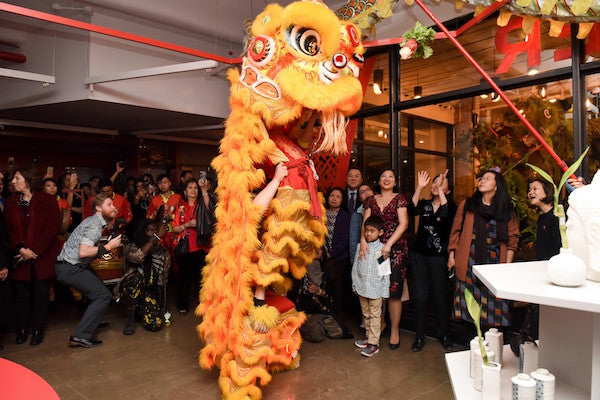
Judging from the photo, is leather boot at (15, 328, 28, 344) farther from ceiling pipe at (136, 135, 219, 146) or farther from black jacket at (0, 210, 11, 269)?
ceiling pipe at (136, 135, 219, 146)

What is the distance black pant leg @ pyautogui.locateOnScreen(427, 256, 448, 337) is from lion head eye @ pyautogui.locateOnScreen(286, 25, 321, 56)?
83.9 inches

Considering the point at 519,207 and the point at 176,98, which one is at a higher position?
the point at 176,98

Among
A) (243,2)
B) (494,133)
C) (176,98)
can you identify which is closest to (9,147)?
(176,98)

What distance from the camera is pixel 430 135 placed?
4.39 meters

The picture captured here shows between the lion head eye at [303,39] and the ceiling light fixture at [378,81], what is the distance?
76.2 inches

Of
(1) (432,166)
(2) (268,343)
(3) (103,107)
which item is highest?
(3) (103,107)

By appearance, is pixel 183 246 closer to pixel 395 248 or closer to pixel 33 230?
pixel 33 230

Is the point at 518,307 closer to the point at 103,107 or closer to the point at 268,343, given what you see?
the point at 268,343

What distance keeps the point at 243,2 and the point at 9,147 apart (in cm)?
566

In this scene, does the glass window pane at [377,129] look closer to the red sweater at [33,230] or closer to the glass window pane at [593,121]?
the glass window pane at [593,121]

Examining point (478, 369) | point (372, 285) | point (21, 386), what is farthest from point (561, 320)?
point (372, 285)

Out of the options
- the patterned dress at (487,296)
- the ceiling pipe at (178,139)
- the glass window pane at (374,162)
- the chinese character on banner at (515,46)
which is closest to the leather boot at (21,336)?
the glass window pane at (374,162)

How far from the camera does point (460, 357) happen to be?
1.71 m

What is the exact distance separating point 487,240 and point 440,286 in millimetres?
627
